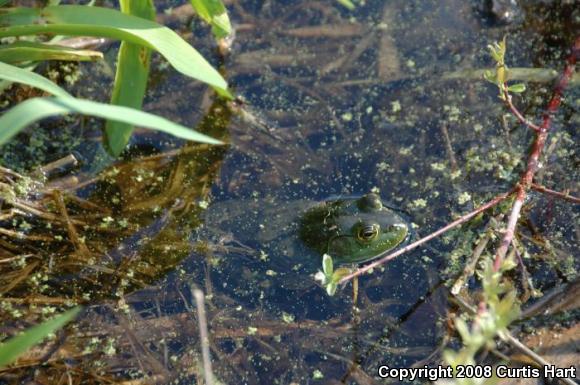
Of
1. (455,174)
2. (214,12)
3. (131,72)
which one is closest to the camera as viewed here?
(214,12)

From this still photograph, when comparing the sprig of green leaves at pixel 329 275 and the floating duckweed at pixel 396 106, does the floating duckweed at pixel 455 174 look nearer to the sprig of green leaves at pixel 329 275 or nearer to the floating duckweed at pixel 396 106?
the floating duckweed at pixel 396 106

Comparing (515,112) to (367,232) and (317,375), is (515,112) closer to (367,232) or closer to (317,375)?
(367,232)

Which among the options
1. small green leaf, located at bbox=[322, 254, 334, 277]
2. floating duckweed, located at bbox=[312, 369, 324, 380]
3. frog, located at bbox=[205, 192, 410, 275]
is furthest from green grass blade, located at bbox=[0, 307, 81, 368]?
frog, located at bbox=[205, 192, 410, 275]

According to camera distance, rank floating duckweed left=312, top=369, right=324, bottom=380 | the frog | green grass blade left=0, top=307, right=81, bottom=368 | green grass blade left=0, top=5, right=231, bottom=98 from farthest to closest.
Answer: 1. the frog
2. floating duckweed left=312, top=369, right=324, bottom=380
3. green grass blade left=0, top=5, right=231, bottom=98
4. green grass blade left=0, top=307, right=81, bottom=368

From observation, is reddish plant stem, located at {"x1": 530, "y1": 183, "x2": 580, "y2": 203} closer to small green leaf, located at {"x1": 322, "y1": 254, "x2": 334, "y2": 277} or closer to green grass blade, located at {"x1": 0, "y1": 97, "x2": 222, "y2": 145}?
small green leaf, located at {"x1": 322, "y1": 254, "x2": 334, "y2": 277}

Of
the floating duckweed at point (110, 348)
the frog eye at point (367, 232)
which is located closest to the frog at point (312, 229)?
the frog eye at point (367, 232)

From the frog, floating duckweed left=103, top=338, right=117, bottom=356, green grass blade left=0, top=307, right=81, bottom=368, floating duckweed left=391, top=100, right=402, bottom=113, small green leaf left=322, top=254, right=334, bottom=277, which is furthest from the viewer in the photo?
floating duckweed left=391, top=100, right=402, bottom=113

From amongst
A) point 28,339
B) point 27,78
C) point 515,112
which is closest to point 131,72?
point 27,78
